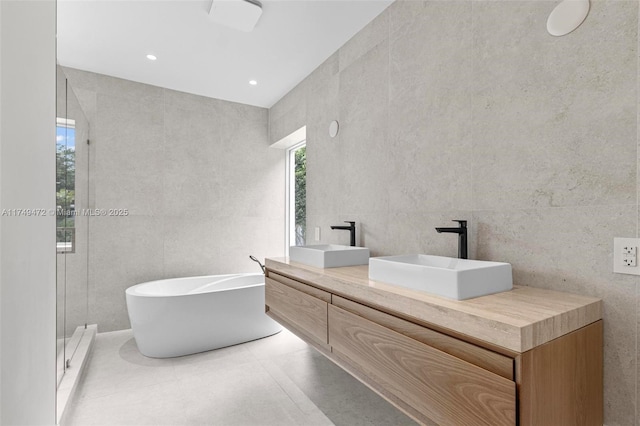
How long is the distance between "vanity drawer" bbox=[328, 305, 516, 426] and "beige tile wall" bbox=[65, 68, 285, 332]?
8.11ft

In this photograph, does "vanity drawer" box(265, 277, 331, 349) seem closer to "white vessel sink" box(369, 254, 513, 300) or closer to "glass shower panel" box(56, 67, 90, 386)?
"white vessel sink" box(369, 254, 513, 300)

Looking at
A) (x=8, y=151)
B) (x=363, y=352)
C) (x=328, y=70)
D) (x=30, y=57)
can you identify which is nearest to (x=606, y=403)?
(x=363, y=352)

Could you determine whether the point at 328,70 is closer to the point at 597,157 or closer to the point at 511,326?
the point at 597,157

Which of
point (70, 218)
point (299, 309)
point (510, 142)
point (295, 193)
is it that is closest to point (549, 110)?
point (510, 142)

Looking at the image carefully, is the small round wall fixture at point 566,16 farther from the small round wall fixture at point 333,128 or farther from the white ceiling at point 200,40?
the small round wall fixture at point 333,128

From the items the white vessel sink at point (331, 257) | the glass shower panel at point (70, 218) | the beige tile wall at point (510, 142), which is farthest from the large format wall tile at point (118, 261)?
the beige tile wall at point (510, 142)

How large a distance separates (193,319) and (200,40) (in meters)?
2.20

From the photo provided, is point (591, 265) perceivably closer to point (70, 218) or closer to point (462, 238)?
point (462, 238)

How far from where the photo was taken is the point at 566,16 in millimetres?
1205

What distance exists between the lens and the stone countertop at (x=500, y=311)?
0.84m

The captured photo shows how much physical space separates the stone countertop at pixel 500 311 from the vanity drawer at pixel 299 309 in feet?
1.00

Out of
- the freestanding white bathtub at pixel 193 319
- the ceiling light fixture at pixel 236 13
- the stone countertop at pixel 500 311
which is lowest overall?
the freestanding white bathtub at pixel 193 319

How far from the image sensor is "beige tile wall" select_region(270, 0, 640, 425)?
3.55 feet

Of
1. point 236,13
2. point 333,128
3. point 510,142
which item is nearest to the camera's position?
point 510,142
